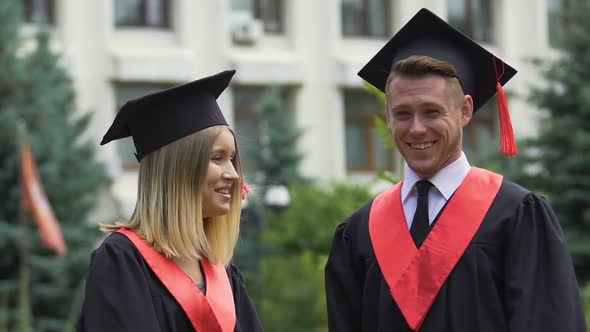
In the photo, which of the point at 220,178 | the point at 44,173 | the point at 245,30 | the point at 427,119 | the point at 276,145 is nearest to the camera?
the point at 427,119

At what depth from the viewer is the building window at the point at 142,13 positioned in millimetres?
22281

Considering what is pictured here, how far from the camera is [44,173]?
1978cm

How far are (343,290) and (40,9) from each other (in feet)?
58.2

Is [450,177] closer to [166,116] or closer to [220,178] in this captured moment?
[220,178]

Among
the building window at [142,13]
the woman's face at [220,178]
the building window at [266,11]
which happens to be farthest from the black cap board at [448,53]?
the building window at [266,11]

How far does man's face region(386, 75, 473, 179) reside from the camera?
448cm

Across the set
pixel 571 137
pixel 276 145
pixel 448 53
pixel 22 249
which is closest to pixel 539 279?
pixel 448 53

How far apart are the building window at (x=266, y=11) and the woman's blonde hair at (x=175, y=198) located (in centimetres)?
1871

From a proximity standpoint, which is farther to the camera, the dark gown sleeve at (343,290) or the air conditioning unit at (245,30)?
the air conditioning unit at (245,30)

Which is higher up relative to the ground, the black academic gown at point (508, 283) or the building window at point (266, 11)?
the building window at point (266, 11)

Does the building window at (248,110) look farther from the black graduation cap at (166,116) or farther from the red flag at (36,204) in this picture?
the black graduation cap at (166,116)

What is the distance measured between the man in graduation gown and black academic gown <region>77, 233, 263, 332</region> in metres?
0.64

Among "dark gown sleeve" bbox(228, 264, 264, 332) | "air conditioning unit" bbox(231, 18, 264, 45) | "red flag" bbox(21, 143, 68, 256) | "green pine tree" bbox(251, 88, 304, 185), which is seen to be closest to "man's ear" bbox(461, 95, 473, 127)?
"dark gown sleeve" bbox(228, 264, 264, 332)

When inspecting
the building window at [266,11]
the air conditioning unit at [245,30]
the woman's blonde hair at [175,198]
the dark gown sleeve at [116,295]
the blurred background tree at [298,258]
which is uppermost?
the building window at [266,11]
